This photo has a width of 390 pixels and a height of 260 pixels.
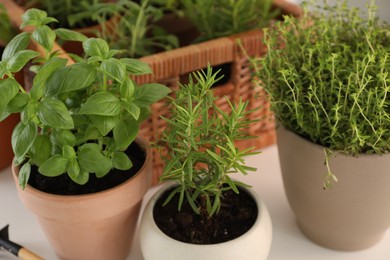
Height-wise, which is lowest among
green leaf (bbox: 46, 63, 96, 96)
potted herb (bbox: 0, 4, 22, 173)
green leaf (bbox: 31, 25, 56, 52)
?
potted herb (bbox: 0, 4, 22, 173)

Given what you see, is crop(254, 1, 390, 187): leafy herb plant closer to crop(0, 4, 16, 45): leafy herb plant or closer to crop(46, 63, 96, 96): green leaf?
crop(46, 63, 96, 96): green leaf

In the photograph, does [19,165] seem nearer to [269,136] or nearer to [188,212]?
[188,212]

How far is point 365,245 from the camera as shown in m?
0.77

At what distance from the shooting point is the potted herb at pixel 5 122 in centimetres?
87

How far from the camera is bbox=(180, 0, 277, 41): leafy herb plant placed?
931mm

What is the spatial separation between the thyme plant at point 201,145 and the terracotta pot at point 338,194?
85 mm

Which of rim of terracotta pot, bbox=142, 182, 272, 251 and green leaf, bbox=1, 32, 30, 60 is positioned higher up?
green leaf, bbox=1, 32, 30, 60

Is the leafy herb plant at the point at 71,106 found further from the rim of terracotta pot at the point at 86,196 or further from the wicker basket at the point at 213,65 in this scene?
the wicker basket at the point at 213,65

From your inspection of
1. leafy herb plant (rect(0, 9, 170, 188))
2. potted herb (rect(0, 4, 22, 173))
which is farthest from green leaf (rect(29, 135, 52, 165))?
potted herb (rect(0, 4, 22, 173))

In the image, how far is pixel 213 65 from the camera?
0.85 meters

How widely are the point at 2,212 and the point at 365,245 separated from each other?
1.71 feet

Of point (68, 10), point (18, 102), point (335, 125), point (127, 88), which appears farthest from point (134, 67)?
point (68, 10)

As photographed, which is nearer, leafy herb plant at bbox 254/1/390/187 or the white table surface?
leafy herb plant at bbox 254/1/390/187

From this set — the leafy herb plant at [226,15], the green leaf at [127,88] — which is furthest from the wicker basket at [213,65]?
the green leaf at [127,88]
